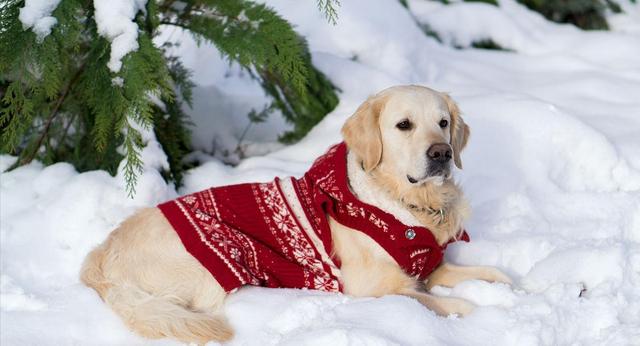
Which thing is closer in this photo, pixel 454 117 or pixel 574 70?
pixel 454 117

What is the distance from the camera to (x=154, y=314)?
9.43 ft

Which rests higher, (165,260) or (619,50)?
(165,260)

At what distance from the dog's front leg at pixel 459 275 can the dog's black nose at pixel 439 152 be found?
511 mm

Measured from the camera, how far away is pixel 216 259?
10.1 feet

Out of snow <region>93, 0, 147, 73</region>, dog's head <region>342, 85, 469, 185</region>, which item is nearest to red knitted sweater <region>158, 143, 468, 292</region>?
dog's head <region>342, 85, 469, 185</region>

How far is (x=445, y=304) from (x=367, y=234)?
0.43 metres

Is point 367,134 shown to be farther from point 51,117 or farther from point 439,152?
point 51,117

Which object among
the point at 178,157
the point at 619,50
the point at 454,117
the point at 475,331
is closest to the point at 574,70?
the point at 619,50

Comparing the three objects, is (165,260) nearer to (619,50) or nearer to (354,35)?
(354,35)

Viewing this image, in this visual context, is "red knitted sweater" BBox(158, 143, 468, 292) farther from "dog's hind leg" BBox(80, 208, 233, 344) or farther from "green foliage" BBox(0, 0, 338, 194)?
"green foliage" BBox(0, 0, 338, 194)

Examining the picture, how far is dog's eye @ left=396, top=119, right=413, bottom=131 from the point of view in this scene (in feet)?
10.1

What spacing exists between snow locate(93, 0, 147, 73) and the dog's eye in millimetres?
1261

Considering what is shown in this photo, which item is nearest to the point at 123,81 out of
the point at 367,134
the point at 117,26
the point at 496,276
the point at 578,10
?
the point at 117,26

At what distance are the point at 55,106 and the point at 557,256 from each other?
2.68 metres
